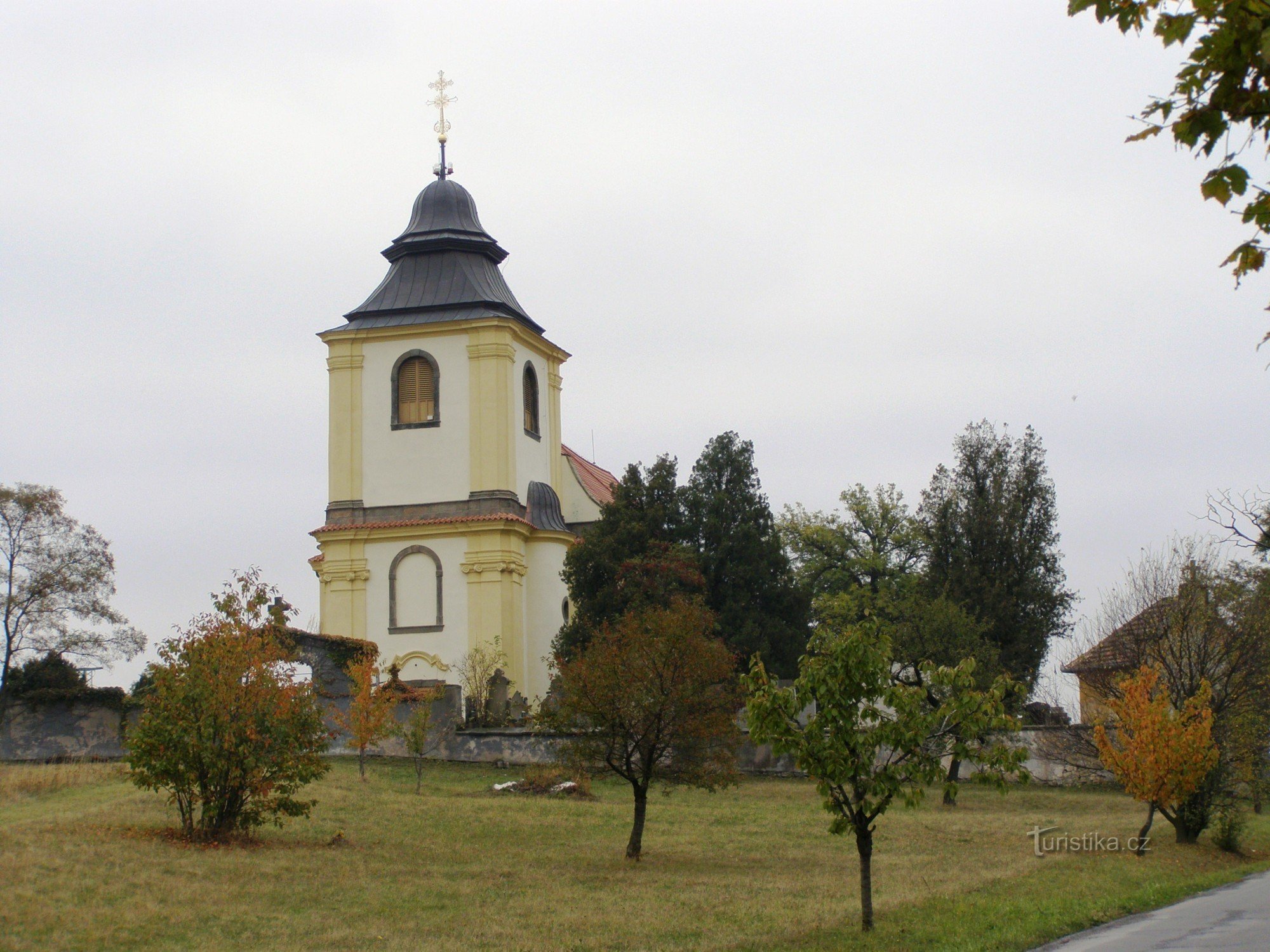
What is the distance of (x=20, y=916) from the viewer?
12.8 meters

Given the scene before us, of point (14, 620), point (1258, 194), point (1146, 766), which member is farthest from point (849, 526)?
point (1258, 194)

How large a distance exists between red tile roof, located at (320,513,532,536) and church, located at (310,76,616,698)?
0.04 meters

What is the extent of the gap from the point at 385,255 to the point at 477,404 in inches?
256

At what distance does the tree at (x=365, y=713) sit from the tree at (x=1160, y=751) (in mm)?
13610

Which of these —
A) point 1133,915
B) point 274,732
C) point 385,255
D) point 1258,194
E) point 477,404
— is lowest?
point 1133,915

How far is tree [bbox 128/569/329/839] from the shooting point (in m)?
18.2

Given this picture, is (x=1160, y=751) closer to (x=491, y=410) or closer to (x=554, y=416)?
(x=491, y=410)

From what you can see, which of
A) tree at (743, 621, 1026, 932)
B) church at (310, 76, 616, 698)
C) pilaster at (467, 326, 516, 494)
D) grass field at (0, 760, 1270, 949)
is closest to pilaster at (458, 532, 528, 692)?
church at (310, 76, 616, 698)

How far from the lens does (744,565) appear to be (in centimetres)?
3728

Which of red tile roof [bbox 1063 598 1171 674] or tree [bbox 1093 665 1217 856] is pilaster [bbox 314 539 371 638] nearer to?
red tile roof [bbox 1063 598 1171 674]

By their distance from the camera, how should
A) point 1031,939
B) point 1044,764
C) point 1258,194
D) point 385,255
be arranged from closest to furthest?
point 1258,194 → point 1031,939 → point 1044,764 → point 385,255

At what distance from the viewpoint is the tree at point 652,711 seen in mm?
19312

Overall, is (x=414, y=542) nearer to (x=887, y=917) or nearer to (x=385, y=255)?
(x=385, y=255)

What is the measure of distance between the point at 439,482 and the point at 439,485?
0.10 metres
